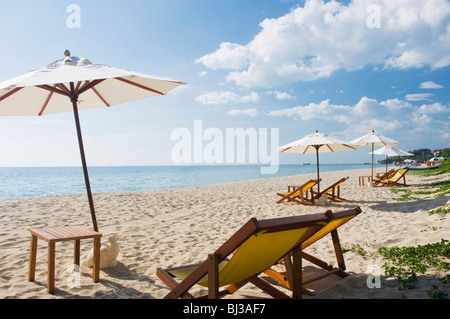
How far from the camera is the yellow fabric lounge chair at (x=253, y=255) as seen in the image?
1.76 m

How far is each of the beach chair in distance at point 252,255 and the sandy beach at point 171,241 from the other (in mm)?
401

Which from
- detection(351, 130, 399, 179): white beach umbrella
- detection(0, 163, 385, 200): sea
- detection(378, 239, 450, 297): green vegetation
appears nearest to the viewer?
detection(378, 239, 450, 297): green vegetation

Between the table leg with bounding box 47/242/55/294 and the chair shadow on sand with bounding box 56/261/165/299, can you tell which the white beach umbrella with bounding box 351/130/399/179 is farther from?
the table leg with bounding box 47/242/55/294

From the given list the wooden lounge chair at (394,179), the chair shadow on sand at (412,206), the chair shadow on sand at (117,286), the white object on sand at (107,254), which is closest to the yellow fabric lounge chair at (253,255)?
the chair shadow on sand at (117,286)

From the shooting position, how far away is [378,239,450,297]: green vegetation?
8.75 feet

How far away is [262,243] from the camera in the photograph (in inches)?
77.0

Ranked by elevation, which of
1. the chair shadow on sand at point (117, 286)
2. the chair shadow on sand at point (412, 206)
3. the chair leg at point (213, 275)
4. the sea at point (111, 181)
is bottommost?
the sea at point (111, 181)

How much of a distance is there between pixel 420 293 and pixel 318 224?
1.02 meters

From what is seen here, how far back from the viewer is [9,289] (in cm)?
278

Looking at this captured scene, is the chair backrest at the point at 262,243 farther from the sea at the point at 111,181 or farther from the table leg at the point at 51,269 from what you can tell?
the sea at the point at 111,181

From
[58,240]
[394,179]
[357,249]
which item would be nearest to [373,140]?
[394,179]

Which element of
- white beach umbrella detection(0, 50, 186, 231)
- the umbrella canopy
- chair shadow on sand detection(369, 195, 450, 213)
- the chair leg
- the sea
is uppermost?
white beach umbrella detection(0, 50, 186, 231)

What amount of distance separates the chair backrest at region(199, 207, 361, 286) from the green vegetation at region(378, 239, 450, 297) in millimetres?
848

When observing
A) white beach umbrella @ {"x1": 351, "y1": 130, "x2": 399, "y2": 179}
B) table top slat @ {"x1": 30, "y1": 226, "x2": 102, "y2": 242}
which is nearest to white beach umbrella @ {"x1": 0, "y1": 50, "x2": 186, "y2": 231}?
table top slat @ {"x1": 30, "y1": 226, "x2": 102, "y2": 242}
